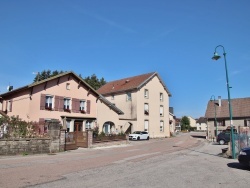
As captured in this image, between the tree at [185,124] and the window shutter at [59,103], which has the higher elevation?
the window shutter at [59,103]

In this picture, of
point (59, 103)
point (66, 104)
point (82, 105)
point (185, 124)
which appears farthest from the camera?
point (185, 124)

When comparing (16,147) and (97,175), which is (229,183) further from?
(16,147)

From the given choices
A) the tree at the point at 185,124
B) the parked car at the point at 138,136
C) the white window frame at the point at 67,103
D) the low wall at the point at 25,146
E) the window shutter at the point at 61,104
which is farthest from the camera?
the tree at the point at 185,124

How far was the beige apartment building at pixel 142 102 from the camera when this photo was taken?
4659 centimetres

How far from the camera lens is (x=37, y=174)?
11625 millimetres

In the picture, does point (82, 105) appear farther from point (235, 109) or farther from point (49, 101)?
point (235, 109)

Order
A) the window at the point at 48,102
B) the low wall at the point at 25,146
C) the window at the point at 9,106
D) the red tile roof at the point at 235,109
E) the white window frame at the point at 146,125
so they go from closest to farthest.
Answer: the low wall at the point at 25,146, the window at the point at 9,106, the window at the point at 48,102, the white window frame at the point at 146,125, the red tile roof at the point at 235,109

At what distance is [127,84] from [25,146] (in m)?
33.2

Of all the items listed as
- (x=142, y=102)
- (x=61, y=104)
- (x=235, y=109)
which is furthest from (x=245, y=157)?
(x=235, y=109)

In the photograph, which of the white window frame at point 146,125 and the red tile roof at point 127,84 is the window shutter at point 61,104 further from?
the white window frame at point 146,125

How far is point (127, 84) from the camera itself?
167 feet

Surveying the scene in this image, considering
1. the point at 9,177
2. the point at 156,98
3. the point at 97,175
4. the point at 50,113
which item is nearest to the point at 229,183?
the point at 97,175

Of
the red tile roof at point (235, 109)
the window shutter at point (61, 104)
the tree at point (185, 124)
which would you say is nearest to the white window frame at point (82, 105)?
the window shutter at point (61, 104)

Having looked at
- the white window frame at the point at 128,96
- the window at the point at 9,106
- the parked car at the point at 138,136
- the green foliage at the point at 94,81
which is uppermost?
the green foliage at the point at 94,81
